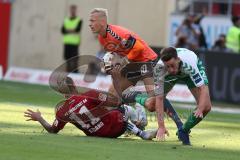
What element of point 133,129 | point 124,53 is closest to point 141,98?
point 124,53

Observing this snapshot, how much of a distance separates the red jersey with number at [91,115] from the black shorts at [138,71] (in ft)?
5.40

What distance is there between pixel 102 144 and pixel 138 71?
314 centimetres

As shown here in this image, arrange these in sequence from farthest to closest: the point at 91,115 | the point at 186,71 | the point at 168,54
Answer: the point at 91,115 → the point at 186,71 → the point at 168,54

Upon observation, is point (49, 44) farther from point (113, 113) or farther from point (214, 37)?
point (113, 113)

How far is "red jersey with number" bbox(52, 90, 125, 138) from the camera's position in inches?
555

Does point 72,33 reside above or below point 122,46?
below

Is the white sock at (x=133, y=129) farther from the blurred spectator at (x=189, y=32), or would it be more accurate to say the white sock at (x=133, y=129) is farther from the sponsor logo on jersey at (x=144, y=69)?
the blurred spectator at (x=189, y=32)

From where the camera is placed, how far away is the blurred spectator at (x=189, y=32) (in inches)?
1135

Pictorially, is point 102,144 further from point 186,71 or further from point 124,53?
point 124,53

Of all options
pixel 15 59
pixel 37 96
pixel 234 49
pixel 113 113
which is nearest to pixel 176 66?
pixel 113 113

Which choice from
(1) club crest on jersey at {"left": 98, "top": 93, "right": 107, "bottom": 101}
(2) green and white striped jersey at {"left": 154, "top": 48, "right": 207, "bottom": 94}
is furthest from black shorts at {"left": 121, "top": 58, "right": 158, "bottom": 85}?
(2) green and white striped jersey at {"left": 154, "top": 48, "right": 207, "bottom": 94}

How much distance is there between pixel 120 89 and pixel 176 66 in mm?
2231

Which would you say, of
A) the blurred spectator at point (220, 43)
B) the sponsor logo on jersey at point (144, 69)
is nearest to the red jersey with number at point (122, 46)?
the sponsor logo on jersey at point (144, 69)

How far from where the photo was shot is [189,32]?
29.1m
